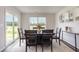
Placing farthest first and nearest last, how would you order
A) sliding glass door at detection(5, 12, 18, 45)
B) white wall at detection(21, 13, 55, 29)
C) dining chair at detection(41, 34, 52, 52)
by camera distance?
1. white wall at detection(21, 13, 55, 29)
2. sliding glass door at detection(5, 12, 18, 45)
3. dining chair at detection(41, 34, 52, 52)

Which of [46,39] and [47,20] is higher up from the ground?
[47,20]

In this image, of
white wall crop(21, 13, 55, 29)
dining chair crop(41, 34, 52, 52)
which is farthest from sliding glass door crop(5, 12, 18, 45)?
white wall crop(21, 13, 55, 29)

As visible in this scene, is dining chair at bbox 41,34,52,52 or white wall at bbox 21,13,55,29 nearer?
dining chair at bbox 41,34,52,52

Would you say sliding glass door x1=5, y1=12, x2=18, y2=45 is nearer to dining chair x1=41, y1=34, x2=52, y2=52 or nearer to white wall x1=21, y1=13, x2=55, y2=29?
dining chair x1=41, y1=34, x2=52, y2=52

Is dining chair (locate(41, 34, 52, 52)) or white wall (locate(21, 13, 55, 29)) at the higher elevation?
white wall (locate(21, 13, 55, 29))

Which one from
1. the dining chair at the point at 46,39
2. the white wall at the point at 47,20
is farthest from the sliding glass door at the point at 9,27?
the white wall at the point at 47,20

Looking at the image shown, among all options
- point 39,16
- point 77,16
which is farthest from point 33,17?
point 77,16

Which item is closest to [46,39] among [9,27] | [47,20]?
[9,27]

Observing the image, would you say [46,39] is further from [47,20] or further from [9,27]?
[47,20]
